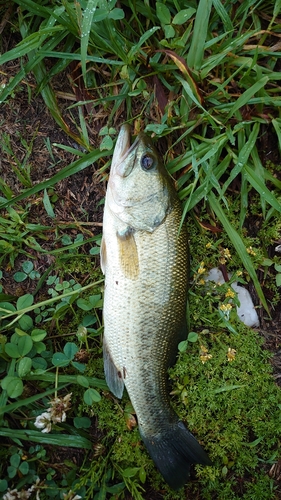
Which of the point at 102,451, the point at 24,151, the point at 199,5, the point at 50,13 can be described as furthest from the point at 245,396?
the point at 50,13

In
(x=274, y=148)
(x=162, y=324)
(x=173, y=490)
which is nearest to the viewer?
(x=162, y=324)

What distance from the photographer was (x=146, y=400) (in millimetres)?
2834

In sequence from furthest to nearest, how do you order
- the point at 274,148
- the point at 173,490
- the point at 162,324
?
the point at 274,148, the point at 173,490, the point at 162,324

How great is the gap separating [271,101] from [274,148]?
37cm

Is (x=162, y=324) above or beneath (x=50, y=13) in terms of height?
beneath

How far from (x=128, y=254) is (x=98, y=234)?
0.59 metres

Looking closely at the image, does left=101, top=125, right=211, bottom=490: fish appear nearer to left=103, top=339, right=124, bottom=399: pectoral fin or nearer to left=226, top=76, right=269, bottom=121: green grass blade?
left=103, top=339, right=124, bottom=399: pectoral fin

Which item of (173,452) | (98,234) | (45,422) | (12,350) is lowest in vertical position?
(173,452)

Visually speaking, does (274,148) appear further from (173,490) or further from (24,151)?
(173,490)

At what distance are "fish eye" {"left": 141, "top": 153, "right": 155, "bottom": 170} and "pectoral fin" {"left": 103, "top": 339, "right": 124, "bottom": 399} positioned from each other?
119 cm

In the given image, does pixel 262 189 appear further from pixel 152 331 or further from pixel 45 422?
pixel 45 422

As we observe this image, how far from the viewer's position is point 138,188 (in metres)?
2.71

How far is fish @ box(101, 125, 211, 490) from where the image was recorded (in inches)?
107

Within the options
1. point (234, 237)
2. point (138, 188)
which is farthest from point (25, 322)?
point (234, 237)
